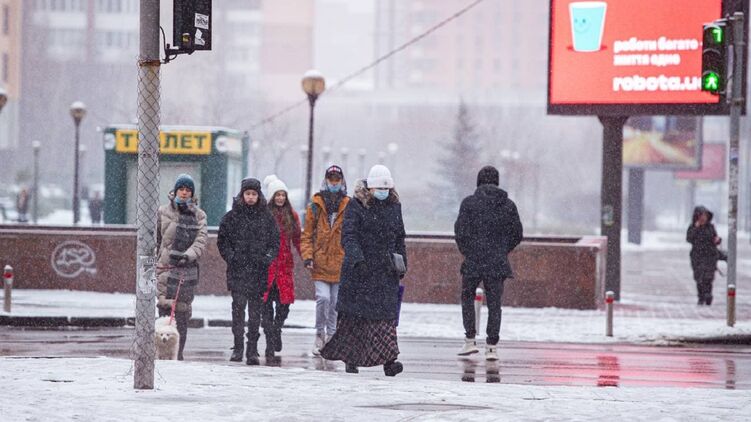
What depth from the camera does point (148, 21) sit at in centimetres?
961

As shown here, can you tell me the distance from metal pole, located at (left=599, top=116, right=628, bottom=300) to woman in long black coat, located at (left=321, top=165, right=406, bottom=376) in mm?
11728

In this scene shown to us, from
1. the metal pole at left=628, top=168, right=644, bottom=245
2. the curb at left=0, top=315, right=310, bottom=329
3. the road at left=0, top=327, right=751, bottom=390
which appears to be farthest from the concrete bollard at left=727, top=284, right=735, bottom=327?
the metal pole at left=628, top=168, right=644, bottom=245

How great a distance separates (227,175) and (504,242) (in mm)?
14705

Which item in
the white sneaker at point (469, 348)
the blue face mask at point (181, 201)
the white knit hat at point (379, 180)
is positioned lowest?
the white sneaker at point (469, 348)

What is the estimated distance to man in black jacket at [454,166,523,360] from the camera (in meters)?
13.6

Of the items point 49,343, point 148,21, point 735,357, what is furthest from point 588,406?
point 49,343

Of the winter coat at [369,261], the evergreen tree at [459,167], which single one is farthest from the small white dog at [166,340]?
the evergreen tree at [459,167]

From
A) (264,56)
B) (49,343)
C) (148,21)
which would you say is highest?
(264,56)

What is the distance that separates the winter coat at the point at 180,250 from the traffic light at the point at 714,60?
7585 millimetres

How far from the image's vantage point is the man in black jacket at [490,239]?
13617 mm

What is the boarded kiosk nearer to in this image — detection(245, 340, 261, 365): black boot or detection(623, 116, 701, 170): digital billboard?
detection(245, 340, 261, 365): black boot

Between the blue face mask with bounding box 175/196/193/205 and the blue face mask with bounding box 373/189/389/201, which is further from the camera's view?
the blue face mask with bounding box 175/196/193/205

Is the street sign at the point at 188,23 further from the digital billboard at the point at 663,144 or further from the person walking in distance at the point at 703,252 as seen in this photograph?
the digital billboard at the point at 663,144

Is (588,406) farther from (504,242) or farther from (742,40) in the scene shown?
(742,40)
